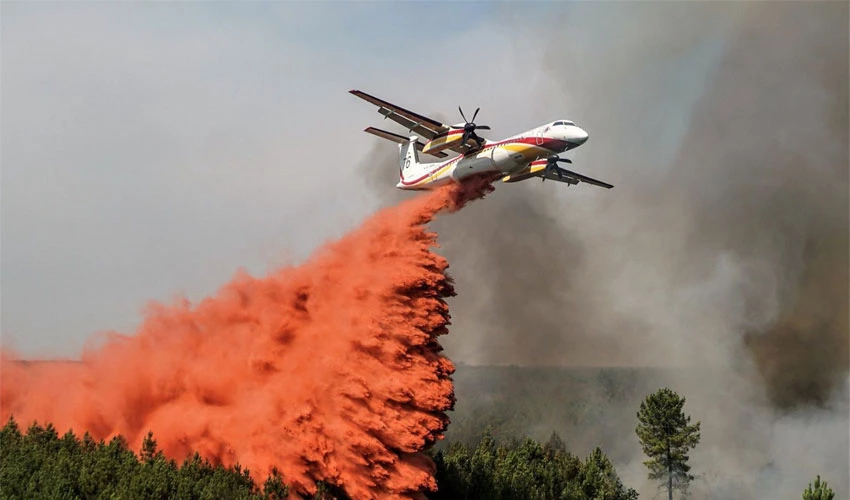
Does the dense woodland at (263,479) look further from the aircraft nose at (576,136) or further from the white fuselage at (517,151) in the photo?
the aircraft nose at (576,136)

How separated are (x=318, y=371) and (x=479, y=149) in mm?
15024

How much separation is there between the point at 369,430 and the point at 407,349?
4093 mm

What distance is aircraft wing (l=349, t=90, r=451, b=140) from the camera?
1784 inches

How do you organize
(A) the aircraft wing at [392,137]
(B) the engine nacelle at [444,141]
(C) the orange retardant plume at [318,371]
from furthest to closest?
1. (A) the aircraft wing at [392,137]
2. (B) the engine nacelle at [444,141]
3. (C) the orange retardant plume at [318,371]

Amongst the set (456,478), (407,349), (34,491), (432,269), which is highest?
(432,269)

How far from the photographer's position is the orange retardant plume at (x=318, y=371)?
3912 cm

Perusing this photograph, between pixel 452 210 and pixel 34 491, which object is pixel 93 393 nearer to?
pixel 34 491

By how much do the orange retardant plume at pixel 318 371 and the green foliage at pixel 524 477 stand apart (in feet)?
40.4

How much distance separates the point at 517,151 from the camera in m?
44.4

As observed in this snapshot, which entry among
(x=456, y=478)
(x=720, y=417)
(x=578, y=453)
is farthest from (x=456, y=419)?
(x=456, y=478)

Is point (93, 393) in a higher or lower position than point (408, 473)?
higher

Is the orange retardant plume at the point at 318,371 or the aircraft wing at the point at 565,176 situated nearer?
the orange retardant plume at the point at 318,371

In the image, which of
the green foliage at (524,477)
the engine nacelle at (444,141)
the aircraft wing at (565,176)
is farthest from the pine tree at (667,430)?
the engine nacelle at (444,141)

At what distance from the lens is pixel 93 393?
52.8 metres
